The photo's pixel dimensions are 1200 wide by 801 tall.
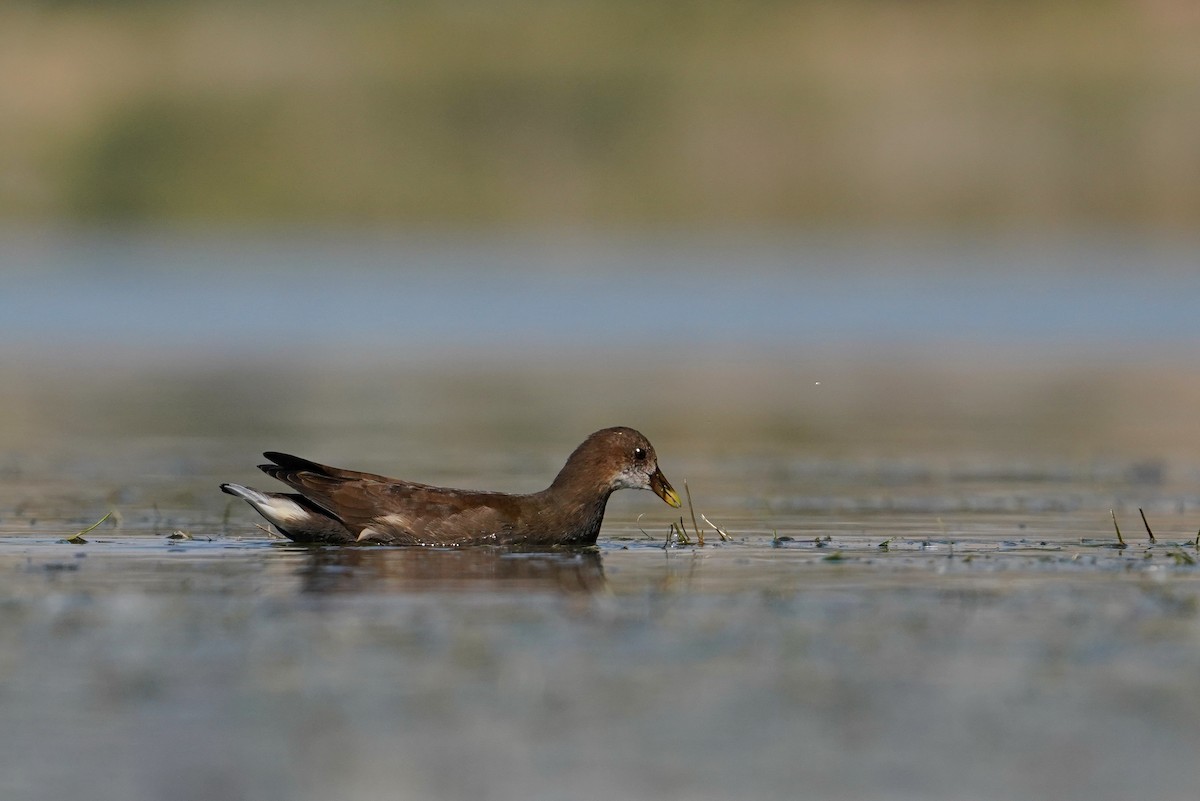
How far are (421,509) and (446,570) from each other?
4.13ft

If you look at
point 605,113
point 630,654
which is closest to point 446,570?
point 630,654

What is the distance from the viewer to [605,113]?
295ft

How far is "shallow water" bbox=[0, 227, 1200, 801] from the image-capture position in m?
7.48

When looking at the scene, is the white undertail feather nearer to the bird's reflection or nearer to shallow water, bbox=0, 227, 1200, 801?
shallow water, bbox=0, 227, 1200, 801

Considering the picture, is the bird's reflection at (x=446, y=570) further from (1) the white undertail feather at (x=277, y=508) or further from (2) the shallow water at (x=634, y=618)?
(1) the white undertail feather at (x=277, y=508)

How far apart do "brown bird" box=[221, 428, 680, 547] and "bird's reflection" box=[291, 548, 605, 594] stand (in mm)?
163

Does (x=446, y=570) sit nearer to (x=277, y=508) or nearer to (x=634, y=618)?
(x=277, y=508)

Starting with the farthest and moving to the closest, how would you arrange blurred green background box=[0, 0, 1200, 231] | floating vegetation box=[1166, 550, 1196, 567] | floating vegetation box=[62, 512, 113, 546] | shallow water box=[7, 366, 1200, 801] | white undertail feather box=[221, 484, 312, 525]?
blurred green background box=[0, 0, 1200, 231] < white undertail feather box=[221, 484, 312, 525] < floating vegetation box=[62, 512, 113, 546] < floating vegetation box=[1166, 550, 1196, 567] < shallow water box=[7, 366, 1200, 801]

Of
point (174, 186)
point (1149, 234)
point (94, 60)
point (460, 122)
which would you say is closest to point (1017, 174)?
point (1149, 234)

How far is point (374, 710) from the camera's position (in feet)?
26.7

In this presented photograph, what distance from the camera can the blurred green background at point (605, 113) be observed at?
8088cm

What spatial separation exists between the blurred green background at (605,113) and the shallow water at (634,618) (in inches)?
2271

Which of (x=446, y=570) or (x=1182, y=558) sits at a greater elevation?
(x=1182, y=558)

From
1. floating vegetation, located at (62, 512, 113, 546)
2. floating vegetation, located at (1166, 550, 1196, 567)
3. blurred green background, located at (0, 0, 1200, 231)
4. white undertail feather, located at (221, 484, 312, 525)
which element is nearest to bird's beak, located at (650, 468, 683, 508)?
white undertail feather, located at (221, 484, 312, 525)
